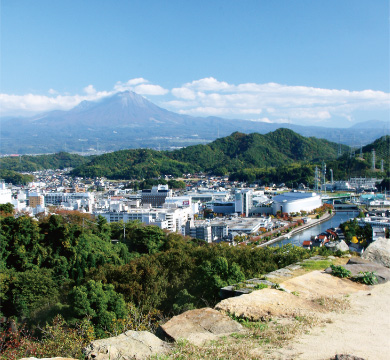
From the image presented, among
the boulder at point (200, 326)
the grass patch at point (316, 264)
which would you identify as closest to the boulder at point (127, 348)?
the boulder at point (200, 326)

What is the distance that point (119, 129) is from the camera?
2958 inches

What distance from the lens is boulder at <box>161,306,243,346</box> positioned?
160 cm

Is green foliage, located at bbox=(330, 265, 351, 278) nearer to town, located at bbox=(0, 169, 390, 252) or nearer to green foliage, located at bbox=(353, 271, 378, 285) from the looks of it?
green foliage, located at bbox=(353, 271, 378, 285)

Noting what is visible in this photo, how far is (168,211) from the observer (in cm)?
1461

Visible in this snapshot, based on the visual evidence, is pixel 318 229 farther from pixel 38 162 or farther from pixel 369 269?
pixel 38 162

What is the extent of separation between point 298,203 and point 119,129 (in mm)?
58855

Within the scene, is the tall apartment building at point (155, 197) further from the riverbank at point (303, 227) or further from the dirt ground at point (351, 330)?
the dirt ground at point (351, 330)

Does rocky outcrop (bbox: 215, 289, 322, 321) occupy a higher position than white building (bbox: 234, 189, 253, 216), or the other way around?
rocky outcrop (bbox: 215, 289, 322, 321)

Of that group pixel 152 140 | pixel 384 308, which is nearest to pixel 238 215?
pixel 384 308

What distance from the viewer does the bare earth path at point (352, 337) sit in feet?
4.84

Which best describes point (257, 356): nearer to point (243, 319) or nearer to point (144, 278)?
point (243, 319)

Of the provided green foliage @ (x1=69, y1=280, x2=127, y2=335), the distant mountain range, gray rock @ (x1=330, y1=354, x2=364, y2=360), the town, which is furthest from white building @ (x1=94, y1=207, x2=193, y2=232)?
the distant mountain range

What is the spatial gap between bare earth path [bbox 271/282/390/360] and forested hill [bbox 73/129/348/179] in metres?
30.5

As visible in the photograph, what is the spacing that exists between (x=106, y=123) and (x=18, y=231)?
75.6 meters
